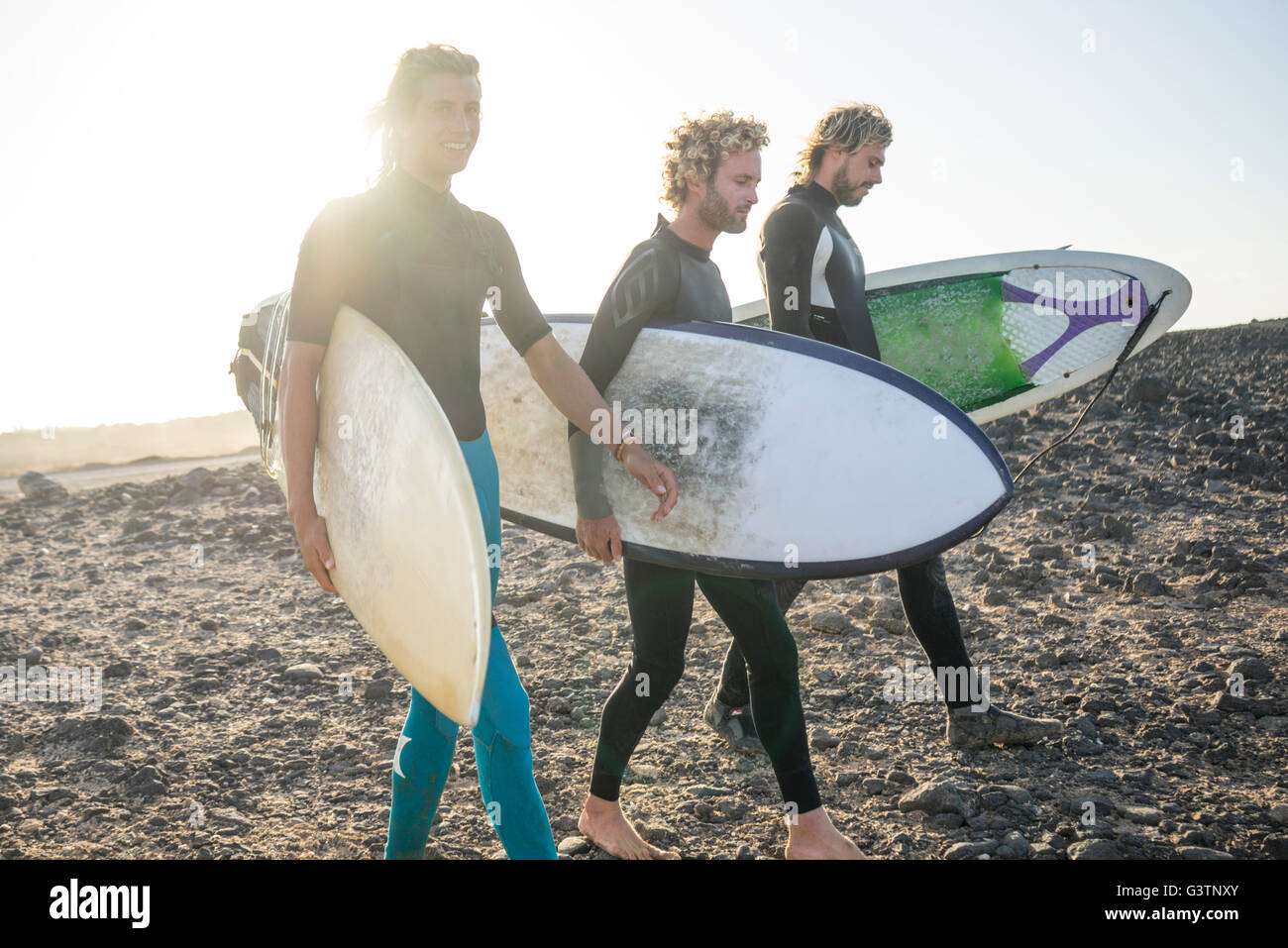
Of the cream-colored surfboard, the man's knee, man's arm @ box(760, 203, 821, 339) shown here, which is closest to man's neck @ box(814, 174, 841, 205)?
man's arm @ box(760, 203, 821, 339)

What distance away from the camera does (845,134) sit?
291 centimetres

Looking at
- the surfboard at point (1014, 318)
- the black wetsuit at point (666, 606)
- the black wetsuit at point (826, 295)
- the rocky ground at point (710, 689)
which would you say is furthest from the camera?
the surfboard at point (1014, 318)

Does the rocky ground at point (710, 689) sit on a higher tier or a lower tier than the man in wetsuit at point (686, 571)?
lower

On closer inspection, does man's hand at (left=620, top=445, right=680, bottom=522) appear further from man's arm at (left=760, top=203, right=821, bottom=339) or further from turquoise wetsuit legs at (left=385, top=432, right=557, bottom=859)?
man's arm at (left=760, top=203, right=821, bottom=339)

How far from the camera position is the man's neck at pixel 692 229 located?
7.70 ft

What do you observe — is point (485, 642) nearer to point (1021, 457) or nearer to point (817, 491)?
point (817, 491)

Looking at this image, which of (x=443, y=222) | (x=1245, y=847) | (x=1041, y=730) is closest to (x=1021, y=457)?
(x=1041, y=730)

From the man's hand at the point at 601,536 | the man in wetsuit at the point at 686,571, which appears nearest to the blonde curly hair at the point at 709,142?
the man in wetsuit at the point at 686,571

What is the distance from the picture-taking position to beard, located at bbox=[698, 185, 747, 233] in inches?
90.8

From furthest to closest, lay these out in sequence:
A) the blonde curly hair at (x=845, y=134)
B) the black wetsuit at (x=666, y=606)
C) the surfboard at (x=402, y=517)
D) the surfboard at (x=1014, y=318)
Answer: the surfboard at (x=1014, y=318), the blonde curly hair at (x=845, y=134), the black wetsuit at (x=666, y=606), the surfboard at (x=402, y=517)

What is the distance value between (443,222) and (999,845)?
2.08 meters

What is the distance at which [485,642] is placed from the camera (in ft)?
5.49

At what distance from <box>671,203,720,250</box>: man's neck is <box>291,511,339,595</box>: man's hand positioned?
44.3 inches

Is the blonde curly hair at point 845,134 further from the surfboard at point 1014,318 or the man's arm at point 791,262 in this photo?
the surfboard at point 1014,318
